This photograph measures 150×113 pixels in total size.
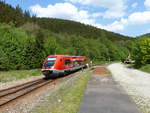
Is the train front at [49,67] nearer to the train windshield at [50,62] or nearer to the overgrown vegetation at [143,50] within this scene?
the train windshield at [50,62]

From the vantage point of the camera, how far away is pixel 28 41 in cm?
3656

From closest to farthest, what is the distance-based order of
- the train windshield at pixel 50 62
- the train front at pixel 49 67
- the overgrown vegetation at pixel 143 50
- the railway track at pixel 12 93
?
the railway track at pixel 12 93 < the train front at pixel 49 67 < the train windshield at pixel 50 62 < the overgrown vegetation at pixel 143 50

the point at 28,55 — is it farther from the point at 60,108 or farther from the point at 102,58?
the point at 102,58

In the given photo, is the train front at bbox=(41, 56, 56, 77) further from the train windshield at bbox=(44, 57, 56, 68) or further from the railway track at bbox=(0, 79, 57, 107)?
the railway track at bbox=(0, 79, 57, 107)

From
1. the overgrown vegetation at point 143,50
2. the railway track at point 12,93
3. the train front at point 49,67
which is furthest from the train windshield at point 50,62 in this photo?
the overgrown vegetation at point 143,50

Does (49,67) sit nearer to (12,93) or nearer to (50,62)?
(50,62)

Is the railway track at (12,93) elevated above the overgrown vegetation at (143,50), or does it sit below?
below

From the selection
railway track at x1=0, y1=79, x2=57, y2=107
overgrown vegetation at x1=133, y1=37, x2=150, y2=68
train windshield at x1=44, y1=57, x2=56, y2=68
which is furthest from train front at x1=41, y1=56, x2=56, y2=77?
overgrown vegetation at x1=133, y1=37, x2=150, y2=68

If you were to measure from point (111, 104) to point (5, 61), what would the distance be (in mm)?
25836

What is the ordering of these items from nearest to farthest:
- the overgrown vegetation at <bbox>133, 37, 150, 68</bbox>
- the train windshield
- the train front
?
the train front → the train windshield → the overgrown vegetation at <bbox>133, 37, 150, 68</bbox>

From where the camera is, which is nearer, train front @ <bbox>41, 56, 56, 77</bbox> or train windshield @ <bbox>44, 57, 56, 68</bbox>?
train front @ <bbox>41, 56, 56, 77</bbox>

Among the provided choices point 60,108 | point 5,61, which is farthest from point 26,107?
point 5,61

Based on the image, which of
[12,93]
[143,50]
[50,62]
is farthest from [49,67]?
[143,50]

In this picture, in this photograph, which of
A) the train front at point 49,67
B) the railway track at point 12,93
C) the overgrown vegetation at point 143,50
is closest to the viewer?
the railway track at point 12,93
